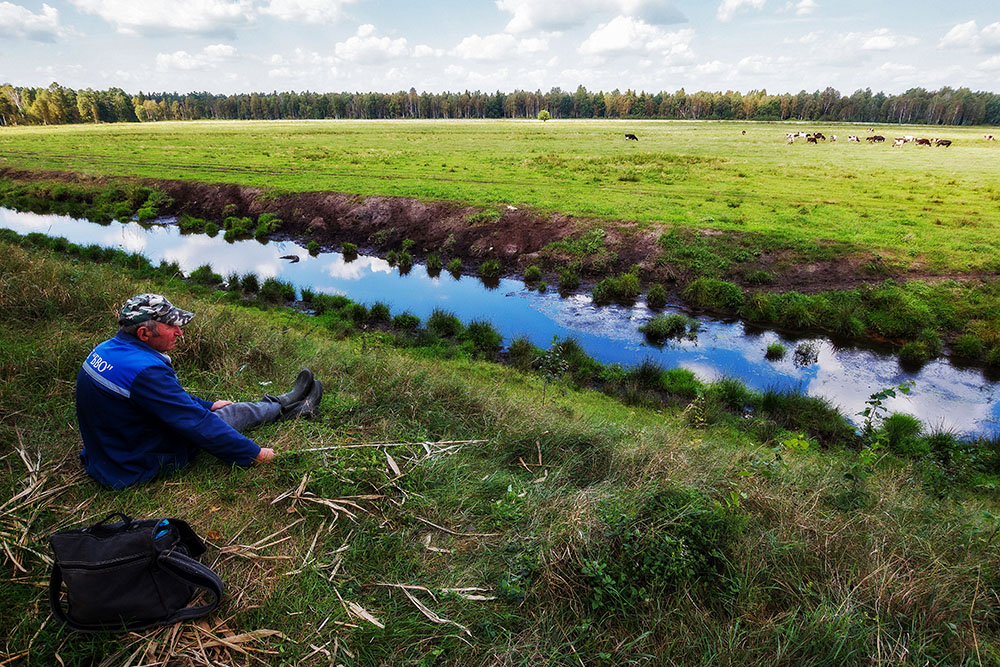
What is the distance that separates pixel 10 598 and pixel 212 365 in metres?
4.51

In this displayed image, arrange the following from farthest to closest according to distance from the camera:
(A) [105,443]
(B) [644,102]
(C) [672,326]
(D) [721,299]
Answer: (B) [644,102], (D) [721,299], (C) [672,326], (A) [105,443]

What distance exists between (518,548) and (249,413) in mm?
3521

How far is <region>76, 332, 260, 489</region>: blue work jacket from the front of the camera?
13.4 ft

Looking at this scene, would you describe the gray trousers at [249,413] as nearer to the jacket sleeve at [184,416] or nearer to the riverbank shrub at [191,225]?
the jacket sleeve at [184,416]

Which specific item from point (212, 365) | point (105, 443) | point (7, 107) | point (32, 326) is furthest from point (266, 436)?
point (7, 107)

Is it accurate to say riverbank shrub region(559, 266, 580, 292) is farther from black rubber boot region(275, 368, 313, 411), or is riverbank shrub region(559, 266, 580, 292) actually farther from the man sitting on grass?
the man sitting on grass

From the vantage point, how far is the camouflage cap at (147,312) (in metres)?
4.20

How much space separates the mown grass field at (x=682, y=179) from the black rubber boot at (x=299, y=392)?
61.3 feet

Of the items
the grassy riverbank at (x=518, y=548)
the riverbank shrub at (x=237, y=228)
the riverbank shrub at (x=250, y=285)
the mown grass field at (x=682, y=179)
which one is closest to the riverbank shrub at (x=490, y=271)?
the mown grass field at (x=682, y=179)

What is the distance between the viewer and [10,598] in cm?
324

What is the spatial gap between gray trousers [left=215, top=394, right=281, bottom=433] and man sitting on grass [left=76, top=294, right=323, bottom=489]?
643 mm

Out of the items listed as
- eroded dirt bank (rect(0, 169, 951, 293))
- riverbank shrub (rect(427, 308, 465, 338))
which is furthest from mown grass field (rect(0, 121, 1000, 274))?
riverbank shrub (rect(427, 308, 465, 338))

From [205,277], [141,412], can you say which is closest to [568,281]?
[205,277]

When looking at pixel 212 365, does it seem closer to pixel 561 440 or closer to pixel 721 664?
pixel 561 440
